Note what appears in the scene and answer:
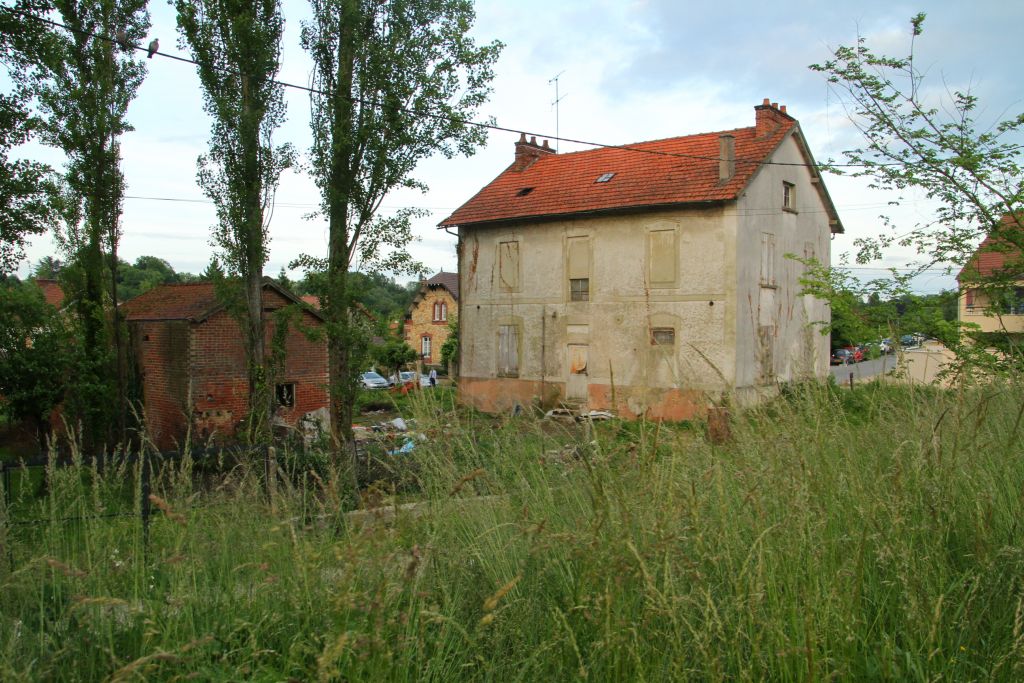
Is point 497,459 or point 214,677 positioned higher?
point 497,459

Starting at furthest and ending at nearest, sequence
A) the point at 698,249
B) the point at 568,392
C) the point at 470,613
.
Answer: the point at 568,392 < the point at 698,249 < the point at 470,613

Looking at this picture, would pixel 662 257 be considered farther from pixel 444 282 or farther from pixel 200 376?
pixel 444 282

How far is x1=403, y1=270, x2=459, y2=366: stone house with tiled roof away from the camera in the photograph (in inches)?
1893

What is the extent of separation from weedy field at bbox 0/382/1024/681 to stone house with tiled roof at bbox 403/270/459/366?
44.4 meters

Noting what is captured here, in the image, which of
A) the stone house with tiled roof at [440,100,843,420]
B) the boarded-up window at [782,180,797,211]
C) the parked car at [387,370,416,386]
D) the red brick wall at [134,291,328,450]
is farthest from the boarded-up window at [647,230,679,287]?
the parked car at [387,370,416,386]

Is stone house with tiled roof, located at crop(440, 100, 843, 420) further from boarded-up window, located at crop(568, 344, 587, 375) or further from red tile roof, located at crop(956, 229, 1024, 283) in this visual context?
red tile roof, located at crop(956, 229, 1024, 283)

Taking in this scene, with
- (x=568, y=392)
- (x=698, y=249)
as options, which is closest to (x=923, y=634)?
(x=698, y=249)

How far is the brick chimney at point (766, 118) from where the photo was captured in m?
21.4

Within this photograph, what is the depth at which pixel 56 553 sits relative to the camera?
3.14m

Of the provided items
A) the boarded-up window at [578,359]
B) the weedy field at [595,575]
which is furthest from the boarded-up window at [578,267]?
the weedy field at [595,575]

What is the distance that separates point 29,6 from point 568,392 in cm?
1625

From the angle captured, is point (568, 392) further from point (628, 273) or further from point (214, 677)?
point (214, 677)

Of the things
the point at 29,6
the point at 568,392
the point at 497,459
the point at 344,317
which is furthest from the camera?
the point at 568,392

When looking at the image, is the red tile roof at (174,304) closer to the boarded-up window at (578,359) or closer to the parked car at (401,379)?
the boarded-up window at (578,359)
